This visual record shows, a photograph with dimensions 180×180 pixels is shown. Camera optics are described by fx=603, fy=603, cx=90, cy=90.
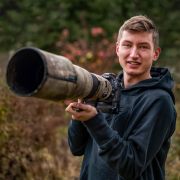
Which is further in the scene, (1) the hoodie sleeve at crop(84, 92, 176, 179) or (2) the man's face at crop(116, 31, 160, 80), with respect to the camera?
(2) the man's face at crop(116, 31, 160, 80)

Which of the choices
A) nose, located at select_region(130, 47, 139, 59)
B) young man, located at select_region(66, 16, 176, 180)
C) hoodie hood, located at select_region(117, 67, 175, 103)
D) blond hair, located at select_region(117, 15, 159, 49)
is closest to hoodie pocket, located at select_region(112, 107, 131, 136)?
young man, located at select_region(66, 16, 176, 180)

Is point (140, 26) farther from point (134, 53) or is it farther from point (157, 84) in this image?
point (157, 84)

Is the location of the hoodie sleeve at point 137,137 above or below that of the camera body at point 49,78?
below

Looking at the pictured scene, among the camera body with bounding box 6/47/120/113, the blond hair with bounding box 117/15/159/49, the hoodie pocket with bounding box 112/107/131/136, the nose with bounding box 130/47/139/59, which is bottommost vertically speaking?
the hoodie pocket with bounding box 112/107/131/136

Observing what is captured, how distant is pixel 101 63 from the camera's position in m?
11.7

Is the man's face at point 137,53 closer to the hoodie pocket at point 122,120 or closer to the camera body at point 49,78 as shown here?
the hoodie pocket at point 122,120

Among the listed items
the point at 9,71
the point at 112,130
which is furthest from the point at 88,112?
the point at 9,71

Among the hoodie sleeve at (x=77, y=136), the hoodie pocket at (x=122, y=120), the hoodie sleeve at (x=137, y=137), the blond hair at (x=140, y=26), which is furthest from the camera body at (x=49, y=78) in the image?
the hoodie sleeve at (x=77, y=136)

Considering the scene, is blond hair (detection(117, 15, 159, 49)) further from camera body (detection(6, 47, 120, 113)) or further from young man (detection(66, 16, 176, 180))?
camera body (detection(6, 47, 120, 113))

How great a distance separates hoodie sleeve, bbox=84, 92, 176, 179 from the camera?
2.73 metres

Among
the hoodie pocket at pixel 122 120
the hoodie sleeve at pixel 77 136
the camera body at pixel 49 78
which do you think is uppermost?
the camera body at pixel 49 78

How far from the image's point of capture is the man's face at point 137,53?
3018mm

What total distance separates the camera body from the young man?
171mm

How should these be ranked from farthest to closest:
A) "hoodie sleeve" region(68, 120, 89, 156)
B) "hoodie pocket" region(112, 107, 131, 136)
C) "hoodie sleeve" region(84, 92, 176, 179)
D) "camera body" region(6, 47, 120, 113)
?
"hoodie sleeve" region(68, 120, 89, 156), "hoodie pocket" region(112, 107, 131, 136), "hoodie sleeve" region(84, 92, 176, 179), "camera body" region(6, 47, 120, 113)
